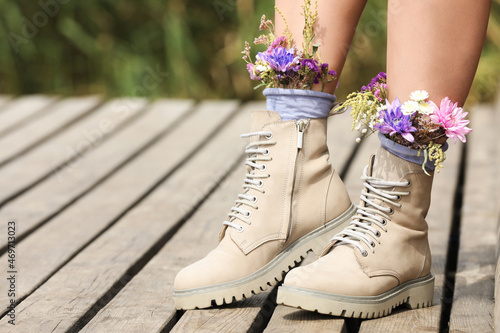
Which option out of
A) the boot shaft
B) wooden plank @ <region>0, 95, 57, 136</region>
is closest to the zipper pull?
the boot shaft

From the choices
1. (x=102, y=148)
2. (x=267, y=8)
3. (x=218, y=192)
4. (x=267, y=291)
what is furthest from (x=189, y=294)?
(x=267, y=8)

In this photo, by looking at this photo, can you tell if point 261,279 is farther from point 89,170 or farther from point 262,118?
point 89,170

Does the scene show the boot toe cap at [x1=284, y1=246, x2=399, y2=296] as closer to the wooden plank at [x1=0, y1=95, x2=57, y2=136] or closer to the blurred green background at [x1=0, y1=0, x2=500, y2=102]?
the wooden plank at [x1=0, y1=95, x2=57, y2=136]

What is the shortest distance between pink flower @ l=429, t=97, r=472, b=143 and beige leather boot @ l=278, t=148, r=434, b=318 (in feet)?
0.28

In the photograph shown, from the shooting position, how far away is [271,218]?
4.13 feet

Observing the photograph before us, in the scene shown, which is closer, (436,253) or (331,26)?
(331,26)

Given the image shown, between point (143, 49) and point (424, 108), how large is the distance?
2688 mm

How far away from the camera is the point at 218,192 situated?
2.00 metres

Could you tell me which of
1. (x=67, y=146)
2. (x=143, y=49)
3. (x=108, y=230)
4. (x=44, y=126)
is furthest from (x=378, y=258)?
(x=143, y=49)

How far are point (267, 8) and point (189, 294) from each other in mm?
2271

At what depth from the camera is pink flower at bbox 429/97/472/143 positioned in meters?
1.13

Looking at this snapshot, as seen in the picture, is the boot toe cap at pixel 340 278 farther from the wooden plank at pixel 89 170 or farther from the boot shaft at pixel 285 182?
A: the wooden plank at pixel 89 170

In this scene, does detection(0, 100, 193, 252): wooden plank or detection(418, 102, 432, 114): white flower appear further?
detection(0, 100, 193, 252): wooden plank

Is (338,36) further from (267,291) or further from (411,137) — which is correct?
(267,291)
